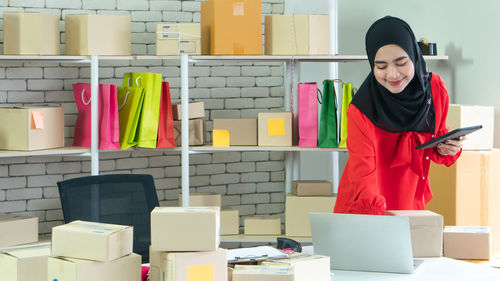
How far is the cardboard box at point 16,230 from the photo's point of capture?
376 cm

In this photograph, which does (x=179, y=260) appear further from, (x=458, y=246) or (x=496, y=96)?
(x=496, y=96)

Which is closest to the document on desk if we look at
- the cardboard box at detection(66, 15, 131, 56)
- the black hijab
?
the black hijab

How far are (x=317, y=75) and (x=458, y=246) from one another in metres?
2.39

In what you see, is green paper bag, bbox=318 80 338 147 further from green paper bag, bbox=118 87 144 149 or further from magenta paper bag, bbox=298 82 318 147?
green paper bag, bbox=118 87 144 149

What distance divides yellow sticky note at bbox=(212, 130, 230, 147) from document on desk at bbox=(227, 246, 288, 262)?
78.1 inches

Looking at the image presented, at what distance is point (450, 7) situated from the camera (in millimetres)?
4008

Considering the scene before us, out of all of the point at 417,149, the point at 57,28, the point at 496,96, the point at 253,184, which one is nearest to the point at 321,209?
the point at 253,184

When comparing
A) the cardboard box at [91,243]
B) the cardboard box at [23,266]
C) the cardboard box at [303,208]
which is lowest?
the cardboard box at [303,208]

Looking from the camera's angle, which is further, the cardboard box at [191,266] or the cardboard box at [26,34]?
the cardboard box at [26,34]

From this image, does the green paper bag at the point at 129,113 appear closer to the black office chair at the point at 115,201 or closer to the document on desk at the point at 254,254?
the black office chair at the point at 115,201

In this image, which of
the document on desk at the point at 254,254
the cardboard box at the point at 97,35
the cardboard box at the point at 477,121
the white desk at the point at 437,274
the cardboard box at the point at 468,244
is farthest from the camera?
the cardboard box at the point at 97,35

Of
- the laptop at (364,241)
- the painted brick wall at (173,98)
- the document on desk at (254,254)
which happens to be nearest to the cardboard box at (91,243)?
the document on desk at (254,254)

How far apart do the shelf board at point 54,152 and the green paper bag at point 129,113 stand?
235 mm

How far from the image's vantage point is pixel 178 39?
13.6ft
